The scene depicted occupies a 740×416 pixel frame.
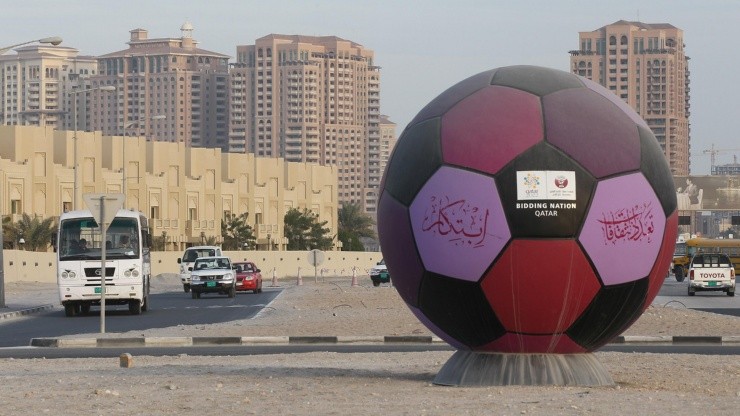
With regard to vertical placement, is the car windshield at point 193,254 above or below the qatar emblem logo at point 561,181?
below

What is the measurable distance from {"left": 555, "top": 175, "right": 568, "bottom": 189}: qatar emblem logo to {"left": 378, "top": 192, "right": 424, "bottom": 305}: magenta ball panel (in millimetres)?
1447


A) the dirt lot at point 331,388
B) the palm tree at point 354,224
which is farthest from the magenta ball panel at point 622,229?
the palm tree at point 354,224

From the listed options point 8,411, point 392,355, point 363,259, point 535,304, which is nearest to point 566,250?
point 535,304

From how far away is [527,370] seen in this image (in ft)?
47.1

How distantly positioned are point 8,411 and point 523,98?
5371 millimetres

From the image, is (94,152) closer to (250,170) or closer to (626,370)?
(250,170)

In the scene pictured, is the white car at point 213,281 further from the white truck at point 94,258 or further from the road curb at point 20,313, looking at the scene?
the white truck at point 94,258

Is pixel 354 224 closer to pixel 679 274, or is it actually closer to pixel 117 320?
pixel 679 274

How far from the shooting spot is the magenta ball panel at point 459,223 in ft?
44.5

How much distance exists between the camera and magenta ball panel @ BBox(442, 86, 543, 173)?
45.0 feet

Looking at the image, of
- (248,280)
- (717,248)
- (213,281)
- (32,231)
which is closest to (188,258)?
(248,280)

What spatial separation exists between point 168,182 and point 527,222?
112241mm

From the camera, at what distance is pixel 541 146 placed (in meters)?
13.7

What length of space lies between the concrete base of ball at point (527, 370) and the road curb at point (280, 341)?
10497 mm
